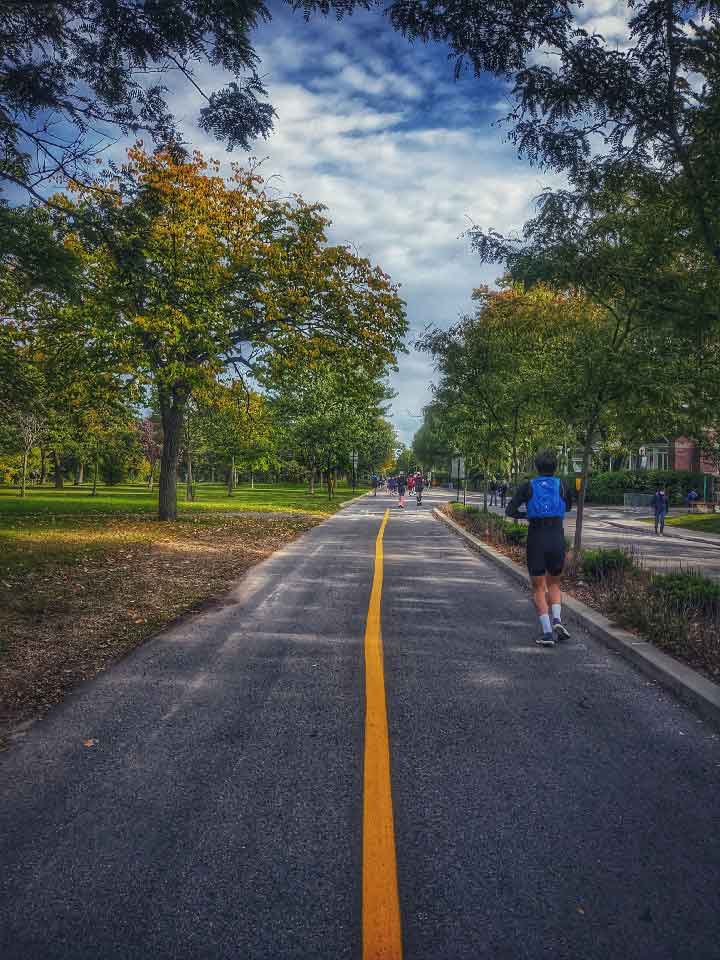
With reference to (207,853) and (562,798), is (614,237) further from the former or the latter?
(207,853)

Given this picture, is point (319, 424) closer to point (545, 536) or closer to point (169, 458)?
point (169, 458)

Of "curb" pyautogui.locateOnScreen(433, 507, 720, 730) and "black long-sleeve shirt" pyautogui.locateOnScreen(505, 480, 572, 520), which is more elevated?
"black long-sleeve shirt" pyautogui.locateOnScreen(505, 480, 572, 520)

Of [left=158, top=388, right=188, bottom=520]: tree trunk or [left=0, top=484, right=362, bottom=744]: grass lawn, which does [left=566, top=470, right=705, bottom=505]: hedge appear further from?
[left=0, top=484, right=362, bottom=744]: grass lawn

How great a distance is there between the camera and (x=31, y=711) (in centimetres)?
405

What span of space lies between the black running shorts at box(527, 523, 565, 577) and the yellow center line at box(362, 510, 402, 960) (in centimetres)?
220

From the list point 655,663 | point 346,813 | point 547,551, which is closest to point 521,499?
point 547,551

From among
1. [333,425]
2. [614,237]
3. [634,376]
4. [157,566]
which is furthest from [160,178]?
[333,425]

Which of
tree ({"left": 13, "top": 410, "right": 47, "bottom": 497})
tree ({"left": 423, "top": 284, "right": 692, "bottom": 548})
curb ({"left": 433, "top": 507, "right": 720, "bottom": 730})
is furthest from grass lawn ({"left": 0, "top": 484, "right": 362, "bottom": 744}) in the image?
tree ({"left": 13, "top": 410, "right": 47, "bottom": 497})

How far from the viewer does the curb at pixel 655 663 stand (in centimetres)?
413

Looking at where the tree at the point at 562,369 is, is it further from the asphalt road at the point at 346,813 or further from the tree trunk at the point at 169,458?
the tree trunk at the point at 169,458

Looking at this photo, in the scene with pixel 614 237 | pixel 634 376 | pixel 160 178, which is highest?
pixel 160 178

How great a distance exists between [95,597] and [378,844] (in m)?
6.32

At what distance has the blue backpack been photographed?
584 cm

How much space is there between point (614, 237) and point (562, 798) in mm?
8676
